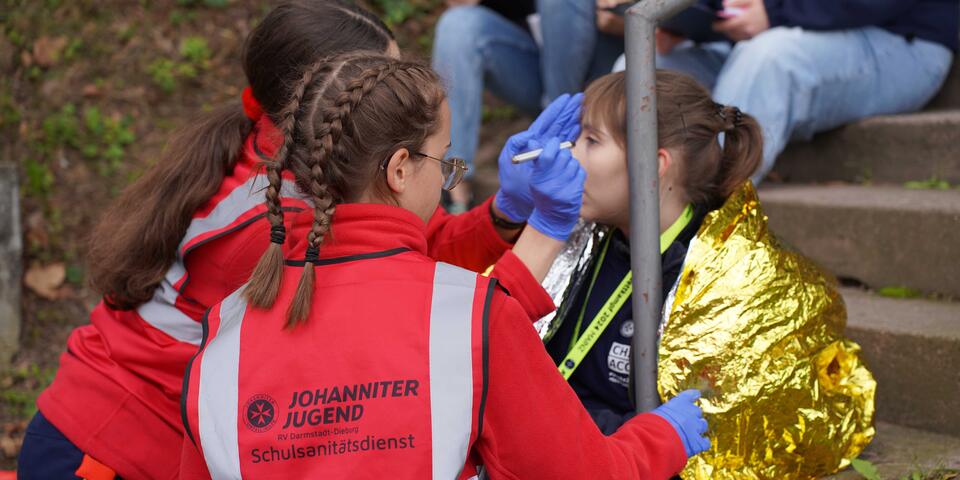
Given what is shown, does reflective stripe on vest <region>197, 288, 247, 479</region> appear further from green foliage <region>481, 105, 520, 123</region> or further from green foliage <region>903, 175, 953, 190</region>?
green foliage <region>481, 105, 520, 123</region>

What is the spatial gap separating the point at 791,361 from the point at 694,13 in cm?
165

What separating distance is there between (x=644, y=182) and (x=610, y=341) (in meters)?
0.54

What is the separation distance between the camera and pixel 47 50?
4.54 m

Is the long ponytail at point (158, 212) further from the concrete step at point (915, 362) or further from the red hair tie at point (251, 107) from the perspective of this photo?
the concrete step at point (915, 362)

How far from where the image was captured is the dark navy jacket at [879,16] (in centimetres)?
307

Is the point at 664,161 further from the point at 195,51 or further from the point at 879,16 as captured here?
the point at 195,51

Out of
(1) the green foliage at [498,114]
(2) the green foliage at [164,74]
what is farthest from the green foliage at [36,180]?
(1) the green foliage at [498,114]

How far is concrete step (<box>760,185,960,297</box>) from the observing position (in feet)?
8.77

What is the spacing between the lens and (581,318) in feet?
7.55

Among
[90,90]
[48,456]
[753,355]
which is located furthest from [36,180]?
[753,355]

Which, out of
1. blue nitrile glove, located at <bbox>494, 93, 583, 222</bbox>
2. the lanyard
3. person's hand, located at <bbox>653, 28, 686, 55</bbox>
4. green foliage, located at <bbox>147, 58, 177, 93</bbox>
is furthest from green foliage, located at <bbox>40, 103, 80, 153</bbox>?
the lanyard

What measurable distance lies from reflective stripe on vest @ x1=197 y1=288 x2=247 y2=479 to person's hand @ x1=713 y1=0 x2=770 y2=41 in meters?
2.28

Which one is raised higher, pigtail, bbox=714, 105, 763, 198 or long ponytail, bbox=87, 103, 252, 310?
pigtail, bbox=714, 105, 763, 198

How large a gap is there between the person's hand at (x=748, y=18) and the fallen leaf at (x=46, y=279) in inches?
112
